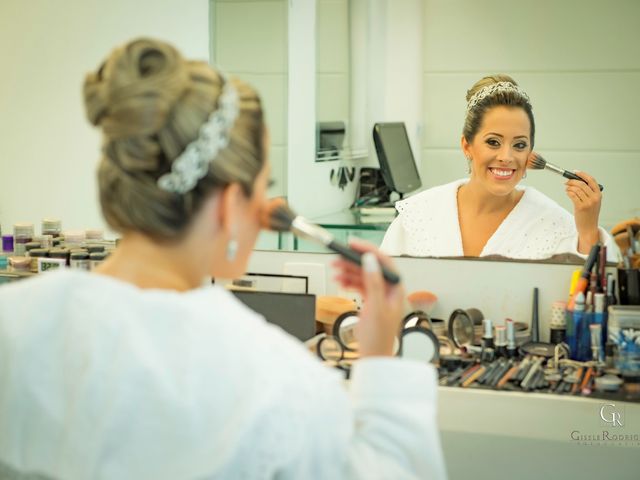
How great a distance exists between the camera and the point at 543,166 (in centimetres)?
190

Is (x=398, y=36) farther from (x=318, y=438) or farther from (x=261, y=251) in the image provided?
(x=318, y=438)

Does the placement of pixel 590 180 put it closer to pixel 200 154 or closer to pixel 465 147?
pixel 465 147

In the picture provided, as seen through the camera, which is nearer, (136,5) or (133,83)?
(133,83)

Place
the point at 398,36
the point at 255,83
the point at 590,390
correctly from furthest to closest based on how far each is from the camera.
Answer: the point at 255,83 < the point at 398,36 < the point at 590,390

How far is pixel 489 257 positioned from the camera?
2.01 m

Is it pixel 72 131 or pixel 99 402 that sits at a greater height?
pixel 72 131

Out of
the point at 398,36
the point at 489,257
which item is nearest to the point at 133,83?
the point at 398,36

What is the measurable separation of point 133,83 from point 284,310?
108 cm

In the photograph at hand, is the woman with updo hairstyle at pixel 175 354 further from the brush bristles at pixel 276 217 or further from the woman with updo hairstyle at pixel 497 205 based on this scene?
the woman with updo hairstyle at pixel 497 205

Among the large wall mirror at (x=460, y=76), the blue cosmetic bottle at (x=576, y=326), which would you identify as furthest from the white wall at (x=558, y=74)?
the blue cosmetic bottle at (x=576, y=326)

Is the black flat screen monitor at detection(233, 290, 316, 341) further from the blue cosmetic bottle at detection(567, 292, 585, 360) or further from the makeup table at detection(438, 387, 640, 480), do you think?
Answer: the blue cosmetic bottle at detection(567, 292, 585, 360)

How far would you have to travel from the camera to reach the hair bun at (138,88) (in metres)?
0.93
